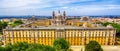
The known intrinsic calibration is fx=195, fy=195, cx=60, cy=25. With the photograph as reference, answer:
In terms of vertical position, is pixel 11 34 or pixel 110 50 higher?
pixel 11 34

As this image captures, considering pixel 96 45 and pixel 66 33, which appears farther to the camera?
pixel 66 33

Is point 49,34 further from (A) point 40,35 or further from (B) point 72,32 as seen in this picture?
(B) point 72,32

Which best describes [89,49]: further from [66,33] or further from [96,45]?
[66,33]

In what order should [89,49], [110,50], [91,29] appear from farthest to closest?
[91,29]
[110,50]
[89,49]

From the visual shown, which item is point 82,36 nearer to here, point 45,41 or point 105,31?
point 105,31

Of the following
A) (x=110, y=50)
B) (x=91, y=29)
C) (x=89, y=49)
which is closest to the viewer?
(x=89, y=49)

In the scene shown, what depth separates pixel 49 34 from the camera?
220 ft

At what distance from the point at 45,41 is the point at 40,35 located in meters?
2.73

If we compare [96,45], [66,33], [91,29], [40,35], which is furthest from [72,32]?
[96,45]

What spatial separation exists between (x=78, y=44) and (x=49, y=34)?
10639mm

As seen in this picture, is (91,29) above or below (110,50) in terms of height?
above

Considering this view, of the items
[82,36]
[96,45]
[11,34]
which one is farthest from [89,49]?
[11,34]

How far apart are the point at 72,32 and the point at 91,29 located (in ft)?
21.4

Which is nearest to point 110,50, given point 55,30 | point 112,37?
point 112,37
